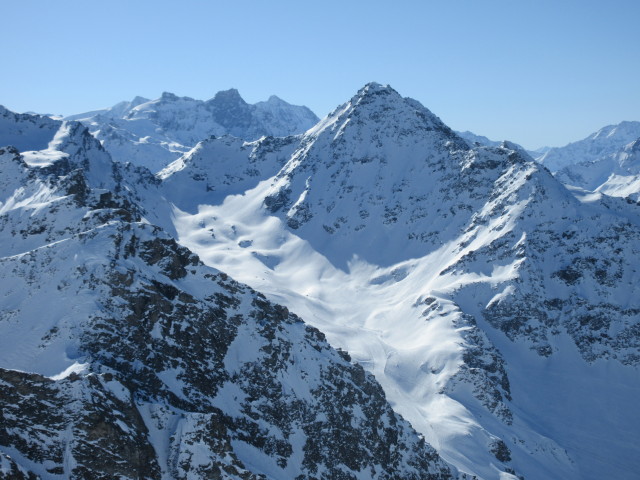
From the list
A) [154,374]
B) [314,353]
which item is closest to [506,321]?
[314,353]

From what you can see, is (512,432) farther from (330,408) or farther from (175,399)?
(175,399)

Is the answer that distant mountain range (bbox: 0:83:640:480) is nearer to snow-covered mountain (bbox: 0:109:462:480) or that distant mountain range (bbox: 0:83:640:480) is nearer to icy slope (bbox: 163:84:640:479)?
snow-covered mountain (bbox: 0:109:462:480)

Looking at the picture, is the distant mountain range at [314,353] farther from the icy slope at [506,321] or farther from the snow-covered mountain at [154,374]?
the icy slope at [506,321]

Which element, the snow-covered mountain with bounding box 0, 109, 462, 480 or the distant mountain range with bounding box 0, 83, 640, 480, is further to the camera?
the distant mountain range with bounding box 0, 83, 640, 480

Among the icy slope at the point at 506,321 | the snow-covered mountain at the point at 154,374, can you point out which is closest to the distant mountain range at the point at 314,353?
the snow-covered mountain at the point at 154,374

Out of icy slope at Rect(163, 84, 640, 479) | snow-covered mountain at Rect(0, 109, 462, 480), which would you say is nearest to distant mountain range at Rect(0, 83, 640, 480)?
snow-covered mountain at Rect(0, 109, 462, 480)

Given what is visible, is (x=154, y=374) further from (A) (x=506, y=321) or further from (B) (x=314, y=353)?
(A) (x=506, y=321)

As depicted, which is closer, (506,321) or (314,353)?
(314,353)

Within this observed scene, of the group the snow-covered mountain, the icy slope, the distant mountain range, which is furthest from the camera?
the icy slope
